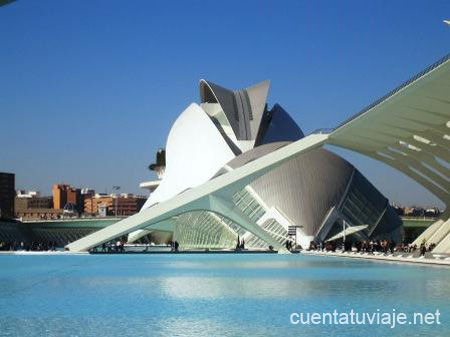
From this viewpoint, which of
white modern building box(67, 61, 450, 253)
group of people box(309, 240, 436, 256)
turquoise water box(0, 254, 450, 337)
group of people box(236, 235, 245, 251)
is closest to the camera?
turquoise water box(0, 254, 450, 337)

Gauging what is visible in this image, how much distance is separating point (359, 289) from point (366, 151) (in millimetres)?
30654

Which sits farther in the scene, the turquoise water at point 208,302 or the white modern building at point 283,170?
the white modern building at point 283,170

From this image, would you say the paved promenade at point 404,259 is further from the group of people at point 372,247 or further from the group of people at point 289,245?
the group of people at point 289,245

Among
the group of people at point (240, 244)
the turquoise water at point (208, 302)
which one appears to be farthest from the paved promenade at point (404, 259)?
the group of people at point (240, 244)

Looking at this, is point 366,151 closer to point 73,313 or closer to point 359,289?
point 359,289

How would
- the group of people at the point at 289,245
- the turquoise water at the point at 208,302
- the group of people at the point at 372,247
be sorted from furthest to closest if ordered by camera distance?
the group of people at the point at 289,245 < the group of people at the point at 372,247 < the turquoise water at the point at 208,302

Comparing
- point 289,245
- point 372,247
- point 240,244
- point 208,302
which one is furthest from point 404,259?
point 208,302

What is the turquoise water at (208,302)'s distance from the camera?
1270 cm

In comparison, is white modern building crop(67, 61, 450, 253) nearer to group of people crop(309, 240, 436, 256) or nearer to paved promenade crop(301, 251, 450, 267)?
group of people crop(309, 240, 436, 256)

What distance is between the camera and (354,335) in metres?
12.0

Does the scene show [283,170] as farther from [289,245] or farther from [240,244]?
[289,245]

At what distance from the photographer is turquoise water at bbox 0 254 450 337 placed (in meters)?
12.7

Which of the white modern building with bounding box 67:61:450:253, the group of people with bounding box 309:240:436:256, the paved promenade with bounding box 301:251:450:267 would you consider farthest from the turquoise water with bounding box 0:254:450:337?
the group of people with bounding box 309:240:436:256

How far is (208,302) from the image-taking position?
54.7 ft
